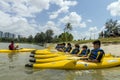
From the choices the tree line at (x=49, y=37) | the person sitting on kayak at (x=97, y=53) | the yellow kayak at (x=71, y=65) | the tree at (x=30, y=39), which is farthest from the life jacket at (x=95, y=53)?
the tree at (x=30, y=39)

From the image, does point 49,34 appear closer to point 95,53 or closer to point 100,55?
point 95,53

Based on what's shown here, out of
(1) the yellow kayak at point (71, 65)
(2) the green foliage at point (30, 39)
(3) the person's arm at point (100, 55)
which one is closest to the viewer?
(1) the yellow kayak at point (71, 65)

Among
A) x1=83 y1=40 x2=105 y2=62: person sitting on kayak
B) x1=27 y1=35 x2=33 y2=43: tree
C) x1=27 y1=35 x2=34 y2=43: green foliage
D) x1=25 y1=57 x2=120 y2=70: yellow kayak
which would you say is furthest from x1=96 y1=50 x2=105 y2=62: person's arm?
x1=27 y1=35 x2=33 y2=43: tree

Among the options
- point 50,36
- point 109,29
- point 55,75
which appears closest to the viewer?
point 55,75

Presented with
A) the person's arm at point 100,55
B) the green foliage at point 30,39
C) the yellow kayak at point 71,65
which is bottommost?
the yellow kayak at point 71,65

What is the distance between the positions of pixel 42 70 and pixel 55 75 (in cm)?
111

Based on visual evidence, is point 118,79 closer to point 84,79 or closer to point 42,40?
point 84,79

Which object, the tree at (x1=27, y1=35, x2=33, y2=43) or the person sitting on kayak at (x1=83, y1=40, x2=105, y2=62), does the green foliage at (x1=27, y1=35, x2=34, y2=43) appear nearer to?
the tree at (x1=27, y1=35, x2=33, y2=43)

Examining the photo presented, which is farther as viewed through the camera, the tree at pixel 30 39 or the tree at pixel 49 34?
the tree at pixel 30 39

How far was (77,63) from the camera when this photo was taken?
35.1ft

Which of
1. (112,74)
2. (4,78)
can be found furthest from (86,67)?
(4,78)

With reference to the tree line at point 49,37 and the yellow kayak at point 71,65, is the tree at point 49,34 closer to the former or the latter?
the tree line at point 49,37

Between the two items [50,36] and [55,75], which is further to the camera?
[50,36]

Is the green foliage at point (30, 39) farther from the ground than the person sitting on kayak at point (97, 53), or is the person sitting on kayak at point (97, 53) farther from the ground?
the green foliage at point (30, 39)
